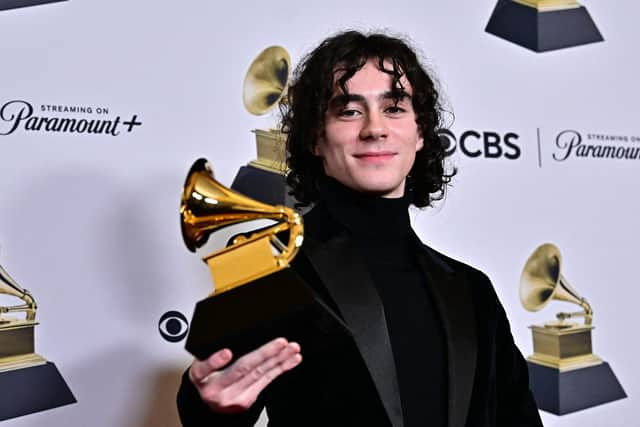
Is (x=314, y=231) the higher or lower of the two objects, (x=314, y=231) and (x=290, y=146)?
the lower

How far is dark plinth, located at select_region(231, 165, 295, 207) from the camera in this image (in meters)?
1.54

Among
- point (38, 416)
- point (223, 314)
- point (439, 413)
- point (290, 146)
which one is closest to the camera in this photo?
point (223, 314)

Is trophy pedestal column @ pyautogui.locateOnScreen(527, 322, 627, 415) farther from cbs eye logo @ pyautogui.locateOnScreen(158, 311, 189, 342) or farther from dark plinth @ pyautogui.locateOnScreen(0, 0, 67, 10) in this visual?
dark plinth @ pyautogui.locateOnScreen(0, 0, 67, 10)

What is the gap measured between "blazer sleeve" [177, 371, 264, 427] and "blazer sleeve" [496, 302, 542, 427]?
1.25 feet

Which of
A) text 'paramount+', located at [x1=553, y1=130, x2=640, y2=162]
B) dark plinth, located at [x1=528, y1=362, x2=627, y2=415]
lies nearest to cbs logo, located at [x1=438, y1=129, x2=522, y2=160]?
text 'paramount+', located at [x1=553, y1=130, x2=640, y2=162]

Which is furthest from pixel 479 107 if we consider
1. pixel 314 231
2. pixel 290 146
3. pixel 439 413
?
pixel 439 413

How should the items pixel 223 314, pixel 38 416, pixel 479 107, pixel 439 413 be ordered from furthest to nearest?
pixel 479 107, pixel 38 416, pixel 439 413, pixel 223 314

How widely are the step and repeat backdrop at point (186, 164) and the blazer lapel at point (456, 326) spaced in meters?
0.51

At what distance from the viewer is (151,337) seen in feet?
4.64

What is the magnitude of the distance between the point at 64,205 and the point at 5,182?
100 mm

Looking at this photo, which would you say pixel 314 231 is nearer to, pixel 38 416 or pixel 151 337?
pixel 151 337

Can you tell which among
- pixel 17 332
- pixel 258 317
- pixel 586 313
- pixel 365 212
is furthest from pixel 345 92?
pixel 586 313

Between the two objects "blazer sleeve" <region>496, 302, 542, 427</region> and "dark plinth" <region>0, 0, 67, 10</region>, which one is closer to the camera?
"blazer sleeve" <region>496, 302, 542, 427</region>

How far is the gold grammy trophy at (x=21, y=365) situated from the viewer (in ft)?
4.41
